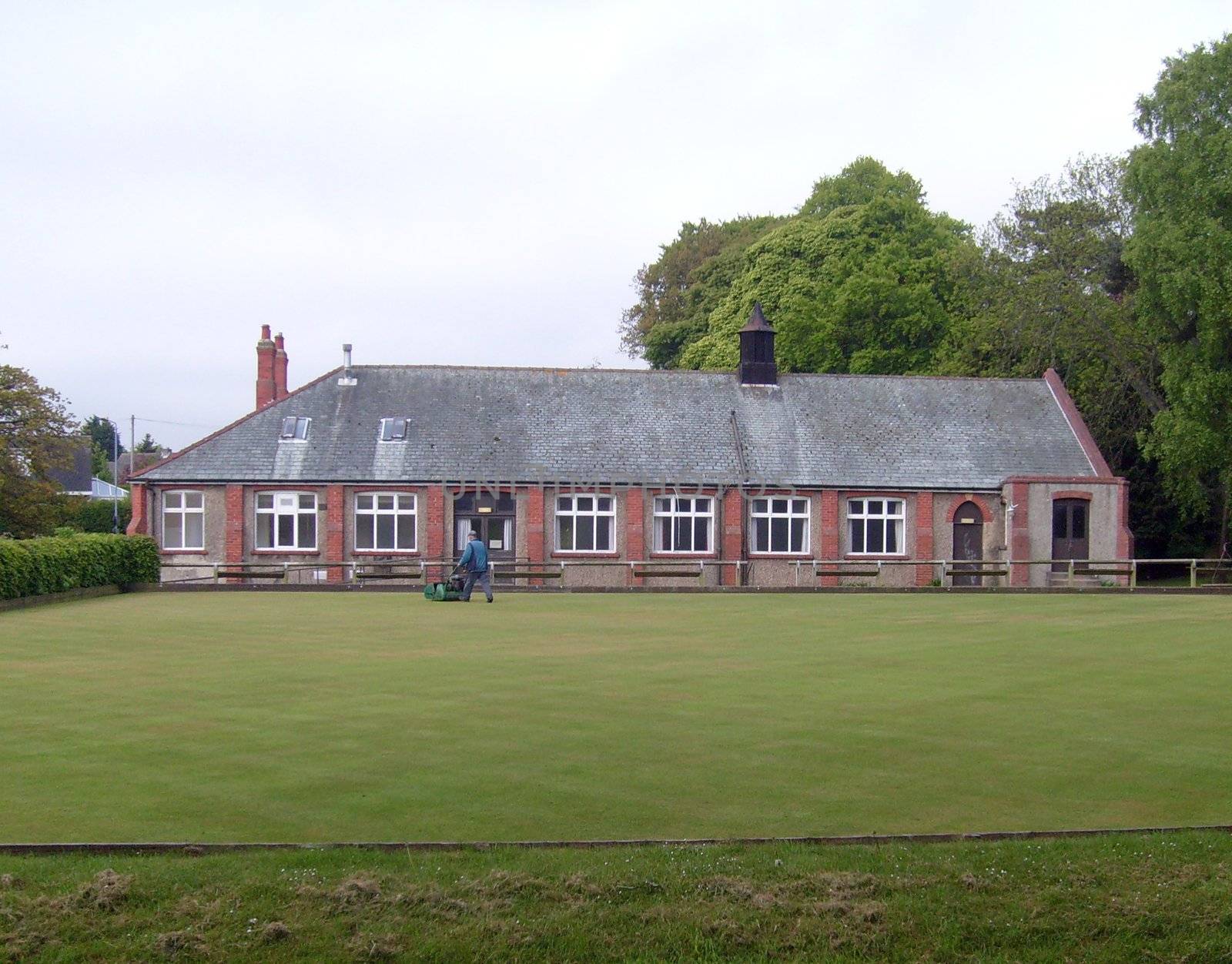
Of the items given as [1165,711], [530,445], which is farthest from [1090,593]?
[1165,711]

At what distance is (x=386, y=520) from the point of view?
3906 cm

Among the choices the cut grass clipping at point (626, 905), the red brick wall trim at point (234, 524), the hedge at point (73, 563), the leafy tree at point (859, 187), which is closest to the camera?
the cut grass clipping at point (626, 905)

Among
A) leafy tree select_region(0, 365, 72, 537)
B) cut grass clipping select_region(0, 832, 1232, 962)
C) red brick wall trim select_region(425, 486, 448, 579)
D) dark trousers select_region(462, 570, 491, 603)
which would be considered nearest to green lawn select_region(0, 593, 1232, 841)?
cut grass clipping select_region(0, 832, 1232, 962)

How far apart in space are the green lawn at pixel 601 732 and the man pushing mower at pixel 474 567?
7.70m

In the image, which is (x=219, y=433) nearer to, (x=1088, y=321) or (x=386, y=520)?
(x=386, y=520)

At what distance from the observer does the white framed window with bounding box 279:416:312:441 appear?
39.5 meters

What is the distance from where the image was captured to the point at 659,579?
38406mm

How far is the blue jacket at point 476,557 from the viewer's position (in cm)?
2831

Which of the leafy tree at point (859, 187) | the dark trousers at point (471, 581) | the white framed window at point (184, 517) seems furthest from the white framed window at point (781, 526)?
the leafy tree at point (859, 187)

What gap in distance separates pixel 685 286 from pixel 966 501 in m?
31.2

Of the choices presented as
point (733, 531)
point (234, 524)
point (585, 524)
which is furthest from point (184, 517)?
point (733, 531)

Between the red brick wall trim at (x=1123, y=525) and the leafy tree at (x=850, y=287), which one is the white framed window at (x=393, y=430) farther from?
the red brick wall trim at (x=1123, y=525)

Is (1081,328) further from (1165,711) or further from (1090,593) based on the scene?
(1165,711)

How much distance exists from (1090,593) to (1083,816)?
83.7ft
